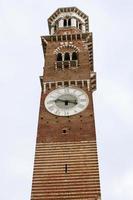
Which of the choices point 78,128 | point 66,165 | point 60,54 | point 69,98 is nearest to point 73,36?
point 60,54

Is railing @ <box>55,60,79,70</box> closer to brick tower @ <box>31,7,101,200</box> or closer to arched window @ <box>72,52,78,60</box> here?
brick tower @ <box>31,7,101,200</box>

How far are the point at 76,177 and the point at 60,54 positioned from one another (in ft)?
38.4

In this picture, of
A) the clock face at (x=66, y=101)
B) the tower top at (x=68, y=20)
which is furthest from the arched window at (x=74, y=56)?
the tower top at (x=68, y=20)

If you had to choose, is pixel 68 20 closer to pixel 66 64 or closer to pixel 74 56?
pixel 74 56

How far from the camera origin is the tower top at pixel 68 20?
3956cm

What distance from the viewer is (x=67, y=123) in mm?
29672

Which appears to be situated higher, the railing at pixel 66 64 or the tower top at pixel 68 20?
the tower top at pixel 68 20

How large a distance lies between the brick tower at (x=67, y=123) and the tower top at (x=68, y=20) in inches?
20.1

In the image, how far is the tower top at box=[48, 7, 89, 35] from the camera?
1558 inches

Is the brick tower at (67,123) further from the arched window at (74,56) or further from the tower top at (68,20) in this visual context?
the tower top at (68,20)

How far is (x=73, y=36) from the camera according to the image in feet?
120

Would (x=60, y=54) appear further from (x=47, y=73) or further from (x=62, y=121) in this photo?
(x=62, y=121)

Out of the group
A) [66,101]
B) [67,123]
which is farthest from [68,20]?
[67,123]

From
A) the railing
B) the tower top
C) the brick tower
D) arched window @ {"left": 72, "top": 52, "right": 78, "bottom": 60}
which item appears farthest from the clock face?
the tower top
